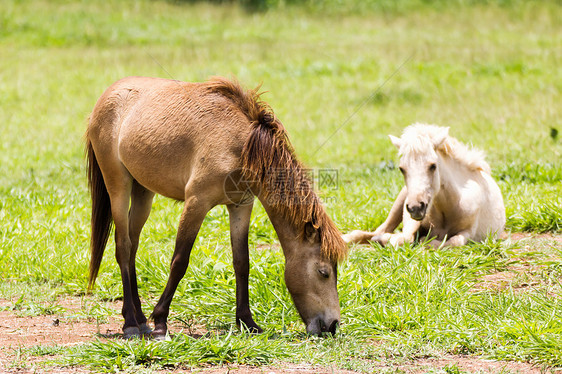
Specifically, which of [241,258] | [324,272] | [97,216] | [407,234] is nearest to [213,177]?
[241,258]

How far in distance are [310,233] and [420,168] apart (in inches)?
69.0

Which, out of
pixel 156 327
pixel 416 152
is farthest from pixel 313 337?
pixel 416 152

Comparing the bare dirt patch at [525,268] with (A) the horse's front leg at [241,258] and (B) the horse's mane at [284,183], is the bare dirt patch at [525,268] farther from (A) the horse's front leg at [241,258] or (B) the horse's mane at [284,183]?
(A) the horse's front leg at [241,258]

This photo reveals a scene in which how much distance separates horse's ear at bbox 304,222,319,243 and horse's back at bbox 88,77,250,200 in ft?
2.07

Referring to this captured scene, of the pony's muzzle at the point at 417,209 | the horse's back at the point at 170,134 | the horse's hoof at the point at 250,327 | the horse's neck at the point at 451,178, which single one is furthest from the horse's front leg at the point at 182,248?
the horse's neck at the point at 451,178

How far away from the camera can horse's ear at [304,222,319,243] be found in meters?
4.35

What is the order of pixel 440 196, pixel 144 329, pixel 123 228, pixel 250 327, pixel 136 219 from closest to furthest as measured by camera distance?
pixel 250 327
pixel 144 329
pixel 123 228
pixel 136 219
pixel 440 196

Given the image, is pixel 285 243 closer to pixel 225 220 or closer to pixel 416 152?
pixel 416 152

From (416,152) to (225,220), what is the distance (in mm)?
2269

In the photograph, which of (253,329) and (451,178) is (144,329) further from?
(451,178)

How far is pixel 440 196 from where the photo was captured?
609cm

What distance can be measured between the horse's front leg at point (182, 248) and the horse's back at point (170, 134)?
0.19 meters

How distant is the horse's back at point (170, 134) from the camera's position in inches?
173

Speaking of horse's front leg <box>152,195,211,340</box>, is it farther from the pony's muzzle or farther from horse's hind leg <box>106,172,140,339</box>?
the pony's muzzle
